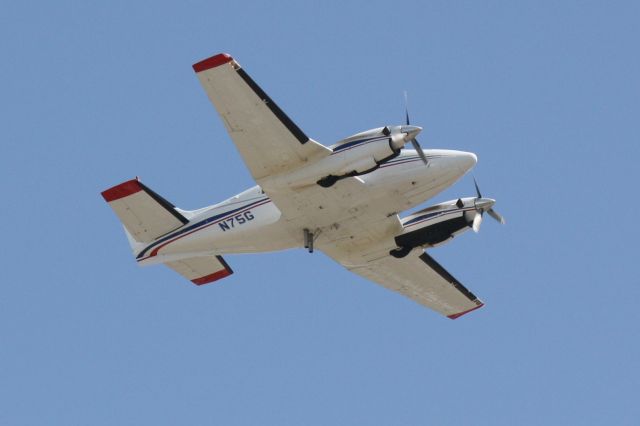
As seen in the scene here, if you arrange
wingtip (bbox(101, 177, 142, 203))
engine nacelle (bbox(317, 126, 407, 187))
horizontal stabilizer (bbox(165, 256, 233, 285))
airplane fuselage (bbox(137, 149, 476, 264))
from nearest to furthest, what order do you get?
1. engine nacelle (bbox(317, 126, 407, 187))
2. airplane fuselage (bbox(137, 149, 476, 264))
3. wingtip (bbox(101, 177, 142, 203))
4. horizontal stabilizer (bbox(165, 256, 233, 285))

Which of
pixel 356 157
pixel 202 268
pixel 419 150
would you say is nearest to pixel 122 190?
pixel 202 268

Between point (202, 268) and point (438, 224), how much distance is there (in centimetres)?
820

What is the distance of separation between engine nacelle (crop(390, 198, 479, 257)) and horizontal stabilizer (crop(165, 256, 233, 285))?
6.17 meters

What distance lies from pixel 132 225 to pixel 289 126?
7.09 m

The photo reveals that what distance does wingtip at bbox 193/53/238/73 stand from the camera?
30797 millimetres

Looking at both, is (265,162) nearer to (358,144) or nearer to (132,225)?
(358,144)

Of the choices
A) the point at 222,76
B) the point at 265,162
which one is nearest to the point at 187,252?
the point at 265,162

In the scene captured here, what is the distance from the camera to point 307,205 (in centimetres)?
3450

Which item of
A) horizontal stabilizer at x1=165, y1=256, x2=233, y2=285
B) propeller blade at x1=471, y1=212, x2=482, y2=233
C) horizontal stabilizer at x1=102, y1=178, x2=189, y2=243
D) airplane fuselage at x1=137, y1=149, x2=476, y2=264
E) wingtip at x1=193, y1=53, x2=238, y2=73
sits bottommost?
propeller blade at x1=471, y1=212, x2=482, y2=233

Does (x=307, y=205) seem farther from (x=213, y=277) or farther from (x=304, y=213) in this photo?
(x=213, y=277)

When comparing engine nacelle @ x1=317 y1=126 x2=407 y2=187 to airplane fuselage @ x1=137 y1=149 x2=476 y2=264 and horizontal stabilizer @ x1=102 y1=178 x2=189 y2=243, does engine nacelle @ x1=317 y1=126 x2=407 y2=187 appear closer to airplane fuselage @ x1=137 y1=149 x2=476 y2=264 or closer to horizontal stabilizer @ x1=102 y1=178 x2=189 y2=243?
airplane fuselage @ x1=137 y1=149 x2=476 y2=264

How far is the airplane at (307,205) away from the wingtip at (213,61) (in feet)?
0.09

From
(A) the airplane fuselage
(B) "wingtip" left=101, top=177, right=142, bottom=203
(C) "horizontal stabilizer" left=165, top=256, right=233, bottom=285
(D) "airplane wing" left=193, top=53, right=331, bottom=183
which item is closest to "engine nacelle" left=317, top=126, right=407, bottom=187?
(D) "airplane wing" left=193, top=53, right=331, bottom=183

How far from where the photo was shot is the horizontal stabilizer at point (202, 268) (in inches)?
1483
